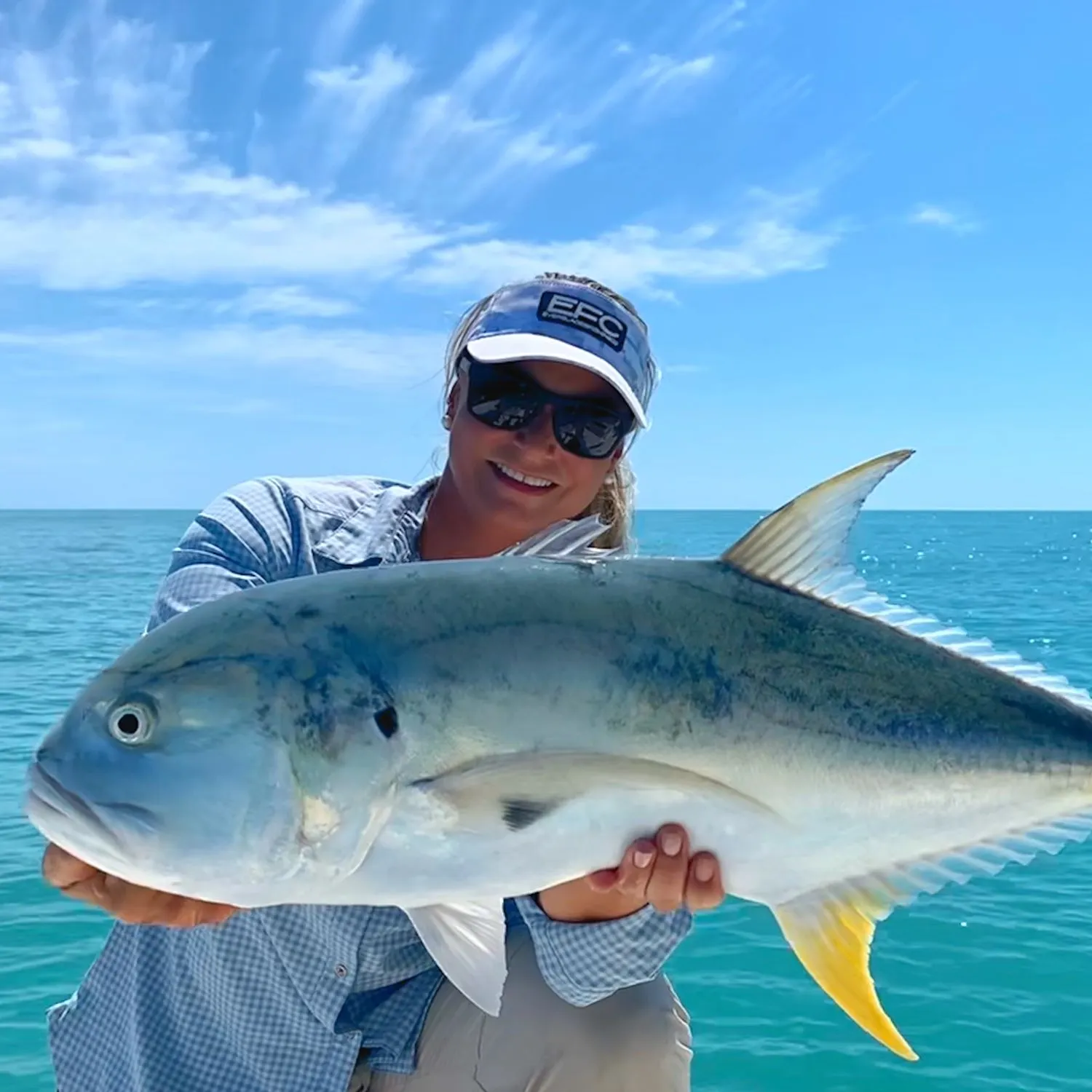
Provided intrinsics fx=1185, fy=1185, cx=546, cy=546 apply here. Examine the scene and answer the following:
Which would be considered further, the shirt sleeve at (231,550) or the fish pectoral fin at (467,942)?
the shirt sleeve at (231,550)

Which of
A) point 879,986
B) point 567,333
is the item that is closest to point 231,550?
point 567,333

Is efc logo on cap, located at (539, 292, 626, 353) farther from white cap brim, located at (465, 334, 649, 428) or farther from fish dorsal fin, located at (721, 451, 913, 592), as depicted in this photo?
fish dorsal fin, located at (721, 451, 913, 592)

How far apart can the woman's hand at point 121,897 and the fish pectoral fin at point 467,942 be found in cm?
41

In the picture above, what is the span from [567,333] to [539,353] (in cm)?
14

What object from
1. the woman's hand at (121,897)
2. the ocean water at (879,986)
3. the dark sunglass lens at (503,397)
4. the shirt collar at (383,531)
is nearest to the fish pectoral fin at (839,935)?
the ocean water at (879,986)

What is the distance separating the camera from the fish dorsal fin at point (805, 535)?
2244 millimetres

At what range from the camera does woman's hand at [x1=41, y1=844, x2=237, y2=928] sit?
7.12ft

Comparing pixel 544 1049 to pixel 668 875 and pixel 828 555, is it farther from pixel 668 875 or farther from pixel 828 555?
pixel 828 555

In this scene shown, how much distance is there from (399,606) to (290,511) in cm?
110

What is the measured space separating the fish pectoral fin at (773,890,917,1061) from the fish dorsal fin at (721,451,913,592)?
614 mm

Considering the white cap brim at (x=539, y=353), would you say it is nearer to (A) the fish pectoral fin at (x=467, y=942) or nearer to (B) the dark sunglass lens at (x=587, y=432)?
(B) the dark sunglass lens at (x=587, y=432)

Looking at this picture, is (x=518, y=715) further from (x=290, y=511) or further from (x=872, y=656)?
(x=290, y=511)

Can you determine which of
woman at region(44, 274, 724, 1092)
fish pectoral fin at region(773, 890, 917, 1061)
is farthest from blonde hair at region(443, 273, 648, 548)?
fish pectoral fin at region(773, 890, 917, 1061)

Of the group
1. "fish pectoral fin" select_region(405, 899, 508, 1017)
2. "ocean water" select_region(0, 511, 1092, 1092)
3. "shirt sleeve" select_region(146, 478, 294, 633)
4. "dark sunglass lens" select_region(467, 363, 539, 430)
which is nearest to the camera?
"fish pectoral fin" select_region(405, 899, 508, 1017)
